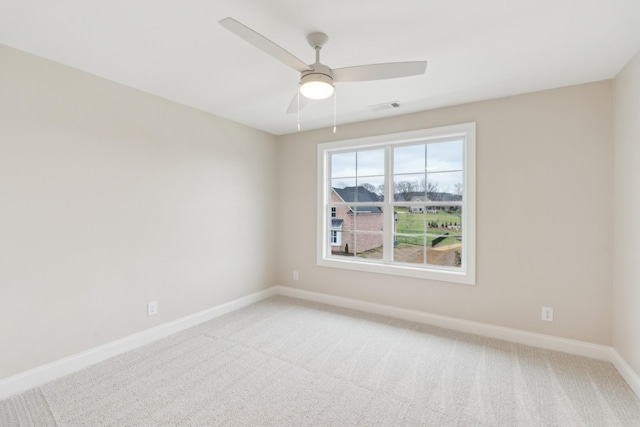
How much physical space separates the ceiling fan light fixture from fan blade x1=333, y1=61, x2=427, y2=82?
0.10 metres

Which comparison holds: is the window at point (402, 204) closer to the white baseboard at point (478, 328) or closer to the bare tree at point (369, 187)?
the bare tree at point (369, 187)

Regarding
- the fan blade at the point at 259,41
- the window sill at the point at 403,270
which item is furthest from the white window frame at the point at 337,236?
the fan blade at the point at 259,41

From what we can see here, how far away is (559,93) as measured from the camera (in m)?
2.79

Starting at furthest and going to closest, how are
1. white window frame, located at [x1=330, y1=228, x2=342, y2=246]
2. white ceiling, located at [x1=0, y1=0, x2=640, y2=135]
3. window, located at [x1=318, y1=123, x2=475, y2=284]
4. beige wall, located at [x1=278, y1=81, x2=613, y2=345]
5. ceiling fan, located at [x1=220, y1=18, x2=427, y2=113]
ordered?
1. white window frame, located at [x1=330, y1=228, x2=342, y2=246]
2. window, located at [x1=318, y1=123, x2=475, y2=284]
3. beige wall, located at [x1=278, y1=81, x2=613, y2=345]
4. ceiling fan, located at [x1=220, y1=18, x2=427, y2=113]
5. white ceiling, located at [x1=0, y1=0, x2=640, y2=135]

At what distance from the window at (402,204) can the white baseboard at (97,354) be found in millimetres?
1702

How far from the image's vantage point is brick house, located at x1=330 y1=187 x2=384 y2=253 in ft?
13.1

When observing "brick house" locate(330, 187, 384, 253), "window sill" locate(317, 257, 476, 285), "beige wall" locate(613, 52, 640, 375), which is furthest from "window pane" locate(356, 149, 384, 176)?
"beige wall" locate(613, 52, 640, 375)

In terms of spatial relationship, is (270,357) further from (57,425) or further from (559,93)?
(559,93)

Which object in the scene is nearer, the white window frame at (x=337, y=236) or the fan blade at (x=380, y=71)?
the fan blade at (x=380, y=71)

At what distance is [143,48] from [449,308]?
3715 mm

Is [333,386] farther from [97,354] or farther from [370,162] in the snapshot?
[370,162]

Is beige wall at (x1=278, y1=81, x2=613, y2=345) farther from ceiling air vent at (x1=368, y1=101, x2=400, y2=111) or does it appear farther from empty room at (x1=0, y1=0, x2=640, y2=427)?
ceiling air vent at (x1=368, y1=101, x2=400, y2=111)

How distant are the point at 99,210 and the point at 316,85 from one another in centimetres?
218

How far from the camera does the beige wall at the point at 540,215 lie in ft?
8.71
